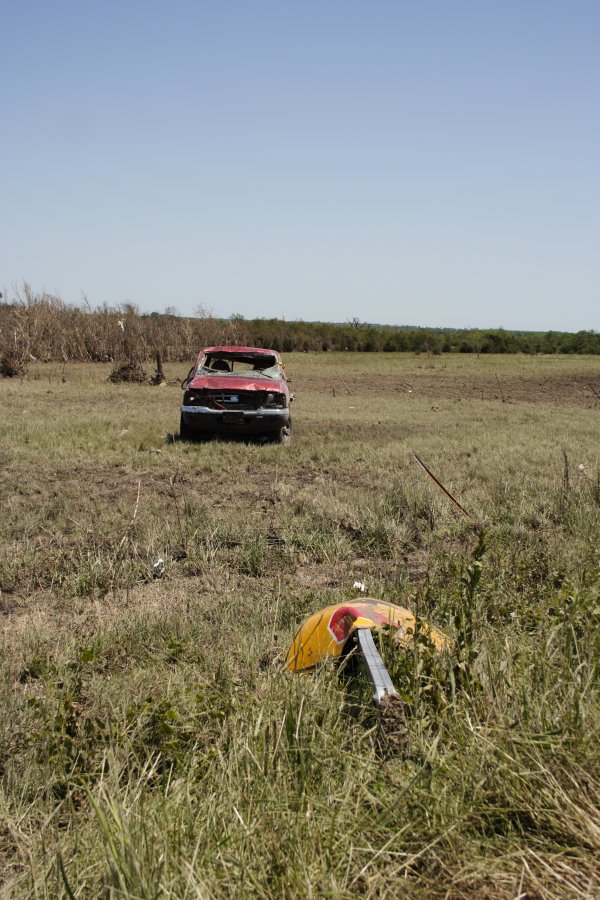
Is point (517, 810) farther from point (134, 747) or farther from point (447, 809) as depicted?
point (134, 747)

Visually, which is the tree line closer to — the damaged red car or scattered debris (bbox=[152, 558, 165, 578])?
the damaged red car

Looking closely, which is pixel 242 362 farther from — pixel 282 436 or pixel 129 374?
pixel 129 374

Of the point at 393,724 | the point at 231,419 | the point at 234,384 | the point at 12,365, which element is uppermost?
the point at 234,384

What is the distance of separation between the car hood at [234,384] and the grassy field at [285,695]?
297cm

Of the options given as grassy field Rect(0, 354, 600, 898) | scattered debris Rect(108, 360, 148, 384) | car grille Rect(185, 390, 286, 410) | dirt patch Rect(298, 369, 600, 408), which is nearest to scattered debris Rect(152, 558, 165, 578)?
grassy field Rect(0, 354, 600, 898)

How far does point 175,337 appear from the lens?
135ft

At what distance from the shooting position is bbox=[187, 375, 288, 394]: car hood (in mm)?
12234

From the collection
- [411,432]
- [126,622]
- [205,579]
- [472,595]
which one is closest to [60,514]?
[205,579]

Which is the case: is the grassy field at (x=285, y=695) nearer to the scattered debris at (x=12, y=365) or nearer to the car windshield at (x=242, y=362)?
the car windshield at (x=242, y=362)

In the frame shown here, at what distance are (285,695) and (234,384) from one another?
960 centimetres

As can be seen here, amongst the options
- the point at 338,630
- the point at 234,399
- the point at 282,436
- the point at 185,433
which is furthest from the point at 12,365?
the point at 338,630

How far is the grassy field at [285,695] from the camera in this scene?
6.66ft

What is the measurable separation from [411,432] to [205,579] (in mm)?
9982

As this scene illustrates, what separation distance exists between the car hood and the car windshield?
37cm
